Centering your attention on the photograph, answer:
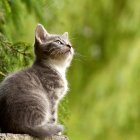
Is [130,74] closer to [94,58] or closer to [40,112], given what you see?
[94,58]

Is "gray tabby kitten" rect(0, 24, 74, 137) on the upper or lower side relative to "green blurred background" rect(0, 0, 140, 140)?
lower

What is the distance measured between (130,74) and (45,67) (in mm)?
5096

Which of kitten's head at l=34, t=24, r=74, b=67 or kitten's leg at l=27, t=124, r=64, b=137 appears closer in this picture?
kitten's leg at l=27, t=124, r=64, b=137

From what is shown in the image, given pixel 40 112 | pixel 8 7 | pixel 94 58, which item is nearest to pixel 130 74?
pixel 94 58

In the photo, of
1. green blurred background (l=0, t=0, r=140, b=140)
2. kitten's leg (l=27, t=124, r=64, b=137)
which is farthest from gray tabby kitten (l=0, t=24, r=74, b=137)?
green blurred background (l=0, t=0, r=140, b=140)

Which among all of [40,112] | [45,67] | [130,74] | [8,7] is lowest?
[40,112]

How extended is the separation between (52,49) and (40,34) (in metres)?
0.13

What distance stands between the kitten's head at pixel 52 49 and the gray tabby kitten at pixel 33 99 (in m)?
0.06

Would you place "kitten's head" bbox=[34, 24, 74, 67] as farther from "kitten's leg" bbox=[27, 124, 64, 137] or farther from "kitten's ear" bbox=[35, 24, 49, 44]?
"kitten's leg" bbox=[27, 124, 64, 137]

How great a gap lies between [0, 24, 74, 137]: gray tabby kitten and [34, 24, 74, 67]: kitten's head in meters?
0.06

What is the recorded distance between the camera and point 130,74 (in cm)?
1013

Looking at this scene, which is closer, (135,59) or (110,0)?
(135,59)

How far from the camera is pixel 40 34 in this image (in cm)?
527

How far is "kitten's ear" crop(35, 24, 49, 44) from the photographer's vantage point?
205 inches
